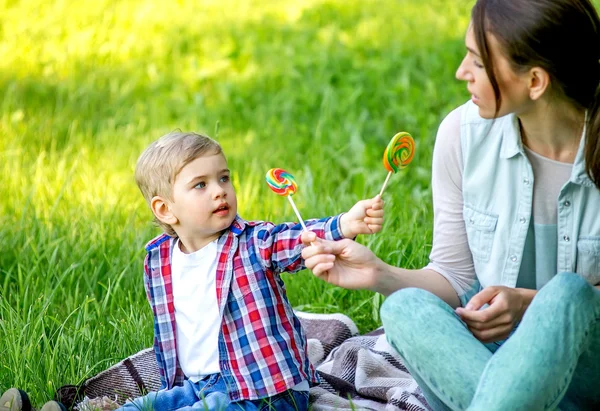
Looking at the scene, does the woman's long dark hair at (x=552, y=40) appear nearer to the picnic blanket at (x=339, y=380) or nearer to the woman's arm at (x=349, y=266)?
the woman's arm at (x=349, y=266)

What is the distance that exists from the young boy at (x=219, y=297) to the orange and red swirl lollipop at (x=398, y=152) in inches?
7.8

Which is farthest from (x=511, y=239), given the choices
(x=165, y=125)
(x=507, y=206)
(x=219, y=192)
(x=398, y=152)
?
(x=165, y=125)

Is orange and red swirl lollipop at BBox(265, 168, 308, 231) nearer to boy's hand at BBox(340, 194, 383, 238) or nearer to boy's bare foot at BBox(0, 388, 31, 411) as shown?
boy's hand at BBox(340, 194, 383, 238)

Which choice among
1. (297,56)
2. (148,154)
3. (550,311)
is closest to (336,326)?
(148,154)

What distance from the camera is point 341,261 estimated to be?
2.35 meters

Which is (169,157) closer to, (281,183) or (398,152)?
(281,183)

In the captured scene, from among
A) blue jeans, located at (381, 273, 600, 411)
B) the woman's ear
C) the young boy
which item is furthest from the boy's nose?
the woman's ear

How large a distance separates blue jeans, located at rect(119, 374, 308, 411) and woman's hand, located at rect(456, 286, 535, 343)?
1.78 feet

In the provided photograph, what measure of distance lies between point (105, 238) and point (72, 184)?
71 cm

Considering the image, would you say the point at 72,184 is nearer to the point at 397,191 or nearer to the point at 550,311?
the point at 397,191

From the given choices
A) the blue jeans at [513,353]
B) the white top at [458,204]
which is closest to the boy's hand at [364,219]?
the blue jeans at [513,353]

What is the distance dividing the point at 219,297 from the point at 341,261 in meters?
0.38

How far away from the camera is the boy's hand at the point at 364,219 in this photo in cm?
233

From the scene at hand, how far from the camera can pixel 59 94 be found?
18.5ft
